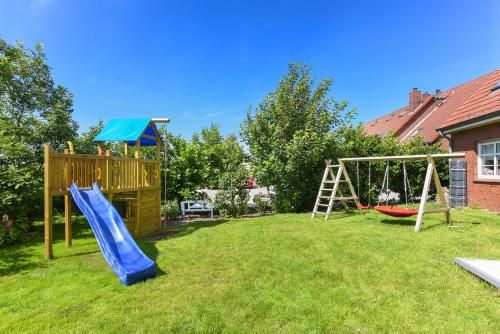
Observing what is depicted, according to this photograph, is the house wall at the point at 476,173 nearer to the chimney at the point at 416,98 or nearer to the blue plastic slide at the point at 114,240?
the blue plastic slide at the point at 114,240

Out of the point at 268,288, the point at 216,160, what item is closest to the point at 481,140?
the point at 216,160

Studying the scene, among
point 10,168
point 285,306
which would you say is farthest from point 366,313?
point 10,168

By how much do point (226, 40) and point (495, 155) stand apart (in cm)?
1144

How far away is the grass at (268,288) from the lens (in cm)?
306

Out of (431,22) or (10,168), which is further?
(431,22)

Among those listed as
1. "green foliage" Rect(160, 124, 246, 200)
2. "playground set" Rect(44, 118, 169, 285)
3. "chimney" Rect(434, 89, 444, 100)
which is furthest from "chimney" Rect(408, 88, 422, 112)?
"playground set" Rect(44, 118, 169, 285)

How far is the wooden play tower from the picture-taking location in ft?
20.0

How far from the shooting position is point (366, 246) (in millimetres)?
5844

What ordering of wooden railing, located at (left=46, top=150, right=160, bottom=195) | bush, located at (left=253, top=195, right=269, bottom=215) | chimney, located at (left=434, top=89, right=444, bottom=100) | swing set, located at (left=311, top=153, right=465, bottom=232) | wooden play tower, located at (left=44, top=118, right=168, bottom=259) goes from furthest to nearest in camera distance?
chimney, located at (left=434, top=89, right=444, bottom=100) < bush, located at (left=253, top=195, right=269, bottom=215) < swing set, located at (left=311, top=153, right=465, bottom=232) < wooden railing, located at (left=46, top=150, right=160, bottom=195) < wooden play tower, located at (left=44, top=118, right=168, bottom=259)

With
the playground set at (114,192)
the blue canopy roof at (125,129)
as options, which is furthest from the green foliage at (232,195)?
the blue canopy roof at (125,129)

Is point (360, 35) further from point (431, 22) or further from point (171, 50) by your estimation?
point (171, 50)

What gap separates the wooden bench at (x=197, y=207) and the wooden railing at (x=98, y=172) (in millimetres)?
2358

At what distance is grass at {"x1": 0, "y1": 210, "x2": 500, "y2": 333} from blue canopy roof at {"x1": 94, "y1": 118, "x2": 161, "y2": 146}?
3.08m

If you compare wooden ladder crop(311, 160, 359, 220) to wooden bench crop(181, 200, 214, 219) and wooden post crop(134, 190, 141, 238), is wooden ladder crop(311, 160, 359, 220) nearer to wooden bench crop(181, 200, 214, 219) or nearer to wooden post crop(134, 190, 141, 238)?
wooden bench crop(181, 200, 214, 219)
